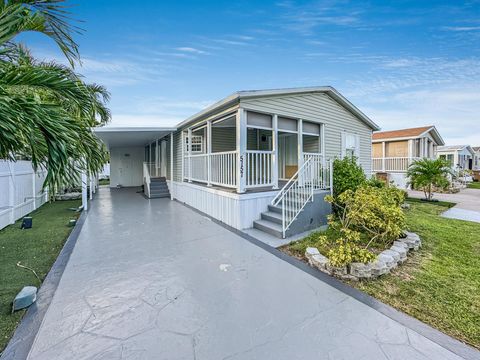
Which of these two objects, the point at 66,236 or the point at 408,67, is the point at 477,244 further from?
the point at 66,236

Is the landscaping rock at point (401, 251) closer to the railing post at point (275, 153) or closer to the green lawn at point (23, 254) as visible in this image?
the railing post at point (275, 153)

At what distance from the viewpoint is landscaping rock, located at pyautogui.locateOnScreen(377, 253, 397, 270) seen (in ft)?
12.6

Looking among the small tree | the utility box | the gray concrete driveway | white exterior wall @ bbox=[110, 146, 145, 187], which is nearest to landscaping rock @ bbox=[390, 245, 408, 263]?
the gray concrete driveway

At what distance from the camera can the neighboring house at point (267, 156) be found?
21.2 feet

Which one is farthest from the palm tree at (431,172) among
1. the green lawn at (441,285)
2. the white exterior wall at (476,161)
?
the white exterior wall at (476,161)

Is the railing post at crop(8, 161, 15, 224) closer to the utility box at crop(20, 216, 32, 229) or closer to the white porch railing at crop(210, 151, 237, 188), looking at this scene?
the utility box at crop(20, 216, 32, 229)

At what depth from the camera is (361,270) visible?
3615 mm

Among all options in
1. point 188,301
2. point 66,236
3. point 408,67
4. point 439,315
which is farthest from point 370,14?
point 66,236

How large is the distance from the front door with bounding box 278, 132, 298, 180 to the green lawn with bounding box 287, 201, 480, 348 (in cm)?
530

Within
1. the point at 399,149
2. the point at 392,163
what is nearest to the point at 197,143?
the point at 392,163

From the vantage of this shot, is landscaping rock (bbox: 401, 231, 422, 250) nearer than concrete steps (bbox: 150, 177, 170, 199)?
Yes

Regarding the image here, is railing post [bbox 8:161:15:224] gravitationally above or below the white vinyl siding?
below

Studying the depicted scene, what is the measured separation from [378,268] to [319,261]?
89 centimetres

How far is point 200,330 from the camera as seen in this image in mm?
2457
